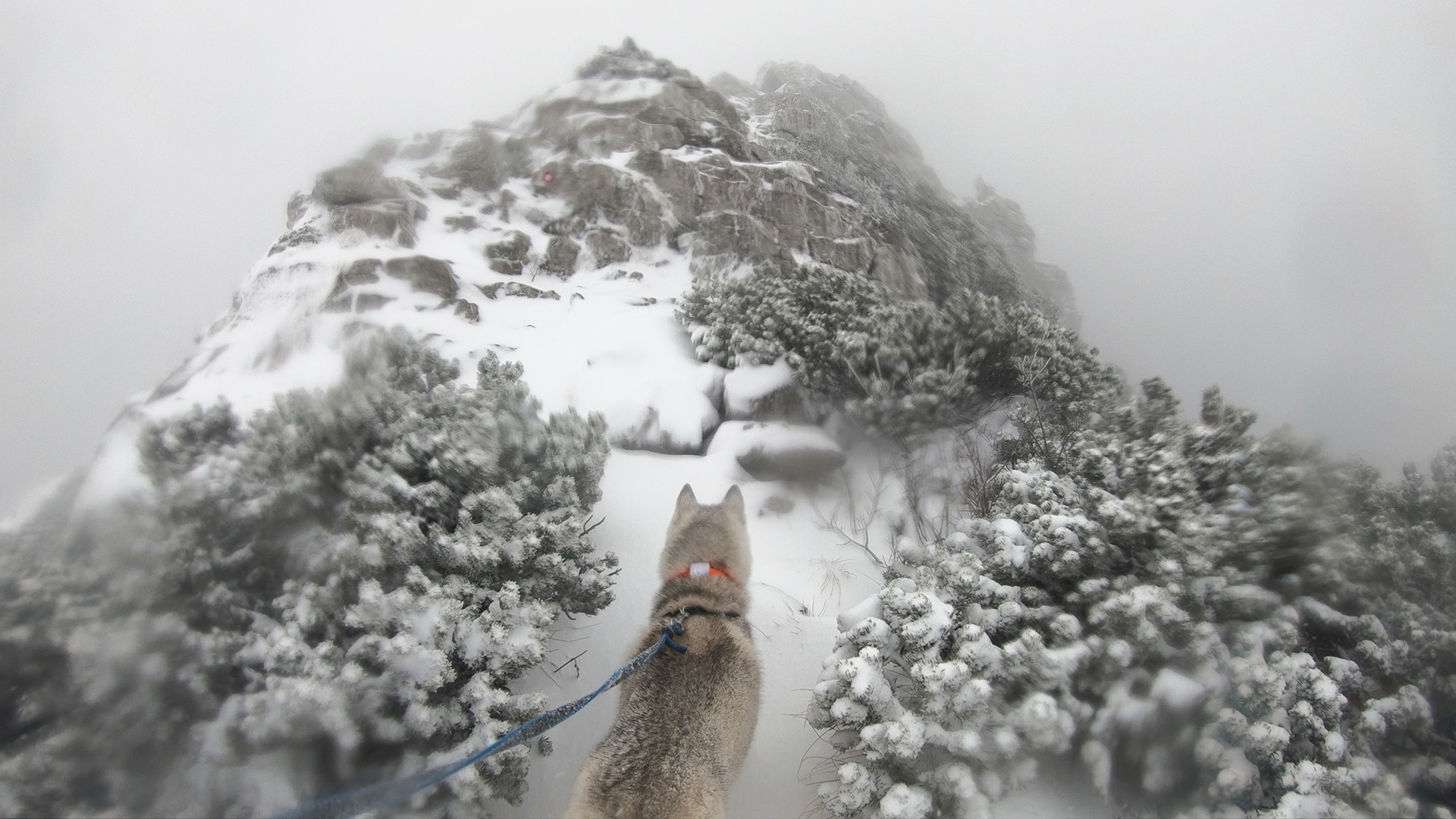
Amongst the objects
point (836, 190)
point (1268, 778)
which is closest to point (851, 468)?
point (1268, 778)

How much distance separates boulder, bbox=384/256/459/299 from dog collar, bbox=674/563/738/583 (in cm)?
1196

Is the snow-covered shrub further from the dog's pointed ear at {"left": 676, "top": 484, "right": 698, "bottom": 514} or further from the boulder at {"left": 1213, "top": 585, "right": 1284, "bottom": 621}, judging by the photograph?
the dog's pointed ear at {"left": 676, "top": 484, "right": 698, "bottom": 514}

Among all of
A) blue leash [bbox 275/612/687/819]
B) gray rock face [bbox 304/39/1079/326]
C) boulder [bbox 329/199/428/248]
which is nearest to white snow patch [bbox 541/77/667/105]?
gray rock face [bbox 304/39/1079/326]

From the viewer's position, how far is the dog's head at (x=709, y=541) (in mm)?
3717

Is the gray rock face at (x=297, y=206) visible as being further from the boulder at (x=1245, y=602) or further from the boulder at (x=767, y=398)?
the boulder at (x=1245, y=602)

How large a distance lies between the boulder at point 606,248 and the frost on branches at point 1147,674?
577 inches

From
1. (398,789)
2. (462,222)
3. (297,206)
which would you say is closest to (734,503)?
(398,789)

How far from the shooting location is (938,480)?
22.5ft

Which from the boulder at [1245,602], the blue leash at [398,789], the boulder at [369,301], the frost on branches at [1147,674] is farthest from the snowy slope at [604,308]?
the boulder at [1245,602]

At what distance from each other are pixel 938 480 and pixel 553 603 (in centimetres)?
524

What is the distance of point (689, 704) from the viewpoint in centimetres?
274

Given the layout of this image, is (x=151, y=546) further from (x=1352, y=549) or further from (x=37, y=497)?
(x=1352, y=549)

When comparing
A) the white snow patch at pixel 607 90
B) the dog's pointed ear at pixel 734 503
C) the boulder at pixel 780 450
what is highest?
the white snow patch at pixel 607 90

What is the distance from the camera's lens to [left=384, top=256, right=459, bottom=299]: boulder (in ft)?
41.9
